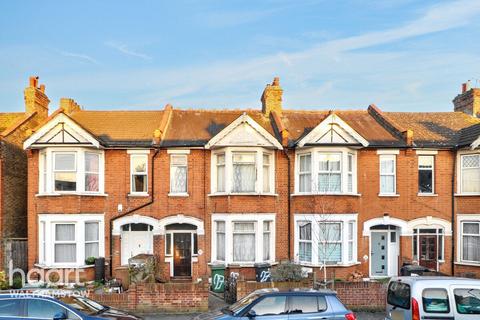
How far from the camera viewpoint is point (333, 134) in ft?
65.8

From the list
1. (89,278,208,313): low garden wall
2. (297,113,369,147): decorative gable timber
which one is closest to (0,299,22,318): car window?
(89,278,208,313): low garden wall

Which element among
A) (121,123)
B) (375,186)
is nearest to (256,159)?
(375,186)

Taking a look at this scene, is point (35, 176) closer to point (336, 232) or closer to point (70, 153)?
point (70, 153)

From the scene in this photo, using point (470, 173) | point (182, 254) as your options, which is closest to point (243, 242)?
point (182, 254)

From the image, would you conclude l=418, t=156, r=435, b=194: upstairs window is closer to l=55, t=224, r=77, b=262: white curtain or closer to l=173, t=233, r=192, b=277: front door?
l=173, t=233, r=192, b=277: front door

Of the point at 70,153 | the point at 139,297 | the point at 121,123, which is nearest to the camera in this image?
the point at 139,297

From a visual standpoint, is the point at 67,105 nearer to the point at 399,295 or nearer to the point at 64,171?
the point at 64,171

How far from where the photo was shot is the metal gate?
1947 cm

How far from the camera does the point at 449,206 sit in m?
21.0

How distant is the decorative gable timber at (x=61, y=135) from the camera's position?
62.8ft

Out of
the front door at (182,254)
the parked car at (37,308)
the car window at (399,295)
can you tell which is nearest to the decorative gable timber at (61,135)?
the front door at (182,254)

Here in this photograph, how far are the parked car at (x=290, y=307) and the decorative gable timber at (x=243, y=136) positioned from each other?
9.68 m

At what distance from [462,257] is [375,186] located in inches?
203

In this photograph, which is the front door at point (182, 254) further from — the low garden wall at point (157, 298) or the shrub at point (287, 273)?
the low garden wall at point (157, 298)
